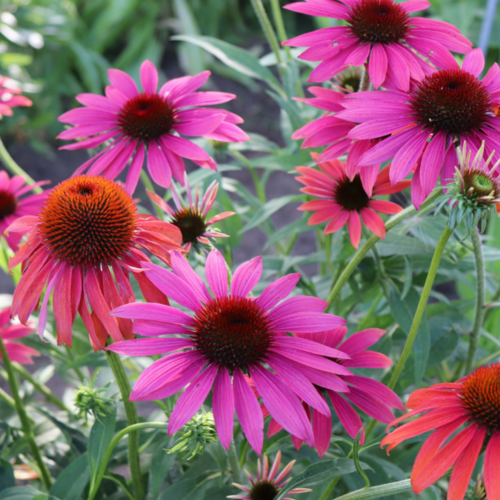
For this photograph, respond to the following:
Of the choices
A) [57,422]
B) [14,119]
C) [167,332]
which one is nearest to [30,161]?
[14,119]

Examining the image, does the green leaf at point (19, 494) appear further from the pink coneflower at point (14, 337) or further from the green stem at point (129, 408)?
the pink coneflower at point (14, 337)

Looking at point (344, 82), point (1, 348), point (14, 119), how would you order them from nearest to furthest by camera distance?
point (1, 348)
point (344, 82)
point (14, 119)

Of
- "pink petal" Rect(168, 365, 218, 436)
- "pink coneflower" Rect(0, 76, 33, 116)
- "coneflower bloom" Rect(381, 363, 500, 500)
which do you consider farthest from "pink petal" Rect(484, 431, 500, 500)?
"pink coneflower" Rect(0, 76, 33, 116)

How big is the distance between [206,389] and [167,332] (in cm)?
6

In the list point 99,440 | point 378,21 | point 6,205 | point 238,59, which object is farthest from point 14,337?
point 378,21

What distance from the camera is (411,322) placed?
2.52 ft

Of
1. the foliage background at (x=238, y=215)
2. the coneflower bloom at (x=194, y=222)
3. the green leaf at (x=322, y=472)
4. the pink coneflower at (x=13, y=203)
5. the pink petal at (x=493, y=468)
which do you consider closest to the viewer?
the pink petal at (x=493, y=468)

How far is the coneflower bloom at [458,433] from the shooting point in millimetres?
454

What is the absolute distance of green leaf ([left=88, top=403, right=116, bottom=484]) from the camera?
1.99 feet

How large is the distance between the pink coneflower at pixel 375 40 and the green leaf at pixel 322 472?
1.40 ft

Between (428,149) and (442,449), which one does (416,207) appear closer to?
(428,149)

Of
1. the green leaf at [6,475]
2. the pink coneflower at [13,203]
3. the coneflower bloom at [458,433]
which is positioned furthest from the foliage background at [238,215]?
the pink coneflower at [13,203]

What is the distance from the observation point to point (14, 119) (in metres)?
2.53

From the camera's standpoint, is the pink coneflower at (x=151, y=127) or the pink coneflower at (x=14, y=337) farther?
the pink coneflower at (x=14, y=337)
